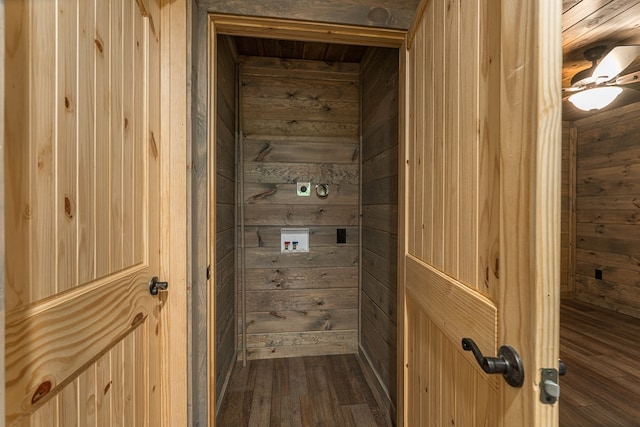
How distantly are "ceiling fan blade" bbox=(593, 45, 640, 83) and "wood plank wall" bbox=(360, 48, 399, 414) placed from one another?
158cm

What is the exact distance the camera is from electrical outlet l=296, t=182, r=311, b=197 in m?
2.52

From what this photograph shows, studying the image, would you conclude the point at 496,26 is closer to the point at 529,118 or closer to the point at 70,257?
the point at 529,118

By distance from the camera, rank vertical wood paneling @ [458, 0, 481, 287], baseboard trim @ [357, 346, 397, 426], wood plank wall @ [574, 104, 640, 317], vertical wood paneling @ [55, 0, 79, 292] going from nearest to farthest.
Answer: vertical wood paneling @ [55, 0, 79, 292], vertical wood paneling @ [458, 0, 481, 287], baseboard trim @ [357, 346, 397, 426], wood plank wall @ [574, 104, 640, 317]

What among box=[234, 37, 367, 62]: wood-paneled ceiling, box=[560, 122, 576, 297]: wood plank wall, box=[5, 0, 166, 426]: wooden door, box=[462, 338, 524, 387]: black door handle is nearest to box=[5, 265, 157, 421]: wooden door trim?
box=[5, 0, 166, 426]: wooden door

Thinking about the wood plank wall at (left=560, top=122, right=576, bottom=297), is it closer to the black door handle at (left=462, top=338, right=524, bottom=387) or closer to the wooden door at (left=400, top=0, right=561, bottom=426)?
the wooden door at (left=400, top=0, right=561, bottom=426)

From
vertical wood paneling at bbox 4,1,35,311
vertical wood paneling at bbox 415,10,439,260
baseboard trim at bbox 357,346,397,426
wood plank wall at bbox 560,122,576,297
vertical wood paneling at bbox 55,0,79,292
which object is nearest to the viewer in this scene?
vertical wood paneling at bbox 4,1,35,311

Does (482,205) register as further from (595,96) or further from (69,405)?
(595,96)

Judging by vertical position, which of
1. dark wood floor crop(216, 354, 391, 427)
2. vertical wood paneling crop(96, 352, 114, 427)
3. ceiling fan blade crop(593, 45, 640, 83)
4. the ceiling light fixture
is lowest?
dark wood floor crop(216, 354, 391, 427)

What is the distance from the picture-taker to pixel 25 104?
547mm

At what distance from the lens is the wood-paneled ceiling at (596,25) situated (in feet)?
6.53

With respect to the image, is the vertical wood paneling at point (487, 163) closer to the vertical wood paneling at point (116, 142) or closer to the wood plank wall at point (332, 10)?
the wood plank wall at point (332, 10)

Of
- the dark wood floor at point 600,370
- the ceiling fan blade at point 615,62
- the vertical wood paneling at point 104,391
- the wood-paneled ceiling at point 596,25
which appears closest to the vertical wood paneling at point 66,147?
the vertical wood paneling at point 104,391

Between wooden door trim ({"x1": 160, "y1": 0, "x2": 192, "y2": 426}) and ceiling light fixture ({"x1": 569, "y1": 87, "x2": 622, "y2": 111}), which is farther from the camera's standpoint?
ceiling light fixture ({"x1": 569, "y1": 87, "x2": 622, "y2": 111})

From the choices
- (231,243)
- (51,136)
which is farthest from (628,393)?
(51,136)
